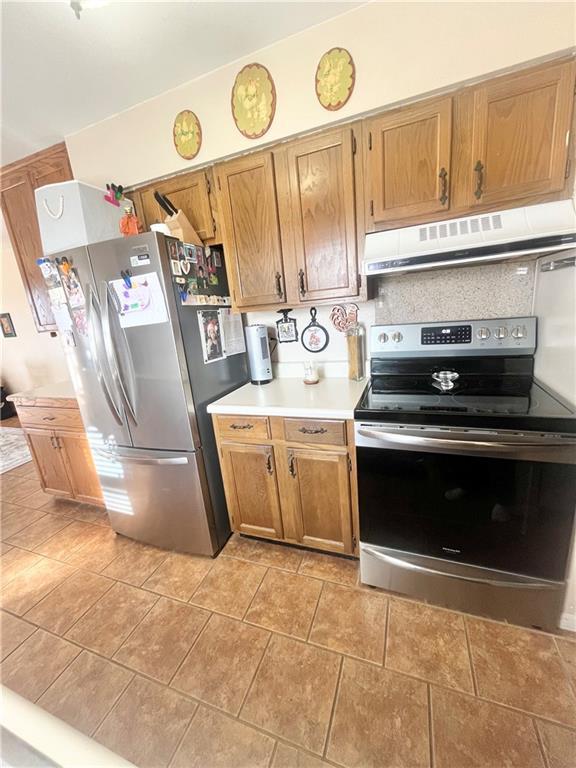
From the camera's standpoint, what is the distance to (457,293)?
1.73m

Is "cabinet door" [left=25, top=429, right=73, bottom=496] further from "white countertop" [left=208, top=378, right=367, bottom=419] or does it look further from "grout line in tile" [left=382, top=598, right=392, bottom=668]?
"grout line in tile" [left=382, top=598, right=392, bottom=668]

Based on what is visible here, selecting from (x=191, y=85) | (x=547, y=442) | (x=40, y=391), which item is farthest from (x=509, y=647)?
(x=40, y=391)

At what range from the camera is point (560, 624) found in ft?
4.36

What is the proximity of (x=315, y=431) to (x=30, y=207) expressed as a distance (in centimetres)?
257

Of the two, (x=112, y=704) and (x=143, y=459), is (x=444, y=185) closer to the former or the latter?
(x=143, y=459)

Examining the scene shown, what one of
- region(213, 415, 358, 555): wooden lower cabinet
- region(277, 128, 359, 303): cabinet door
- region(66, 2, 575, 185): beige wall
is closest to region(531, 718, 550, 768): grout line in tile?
region(213, 415, 358, 555): wooden lower cabinet

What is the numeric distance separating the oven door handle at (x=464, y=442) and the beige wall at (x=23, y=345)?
184 inches

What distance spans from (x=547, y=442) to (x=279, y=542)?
1.52m

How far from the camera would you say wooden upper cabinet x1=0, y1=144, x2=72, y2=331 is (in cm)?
210

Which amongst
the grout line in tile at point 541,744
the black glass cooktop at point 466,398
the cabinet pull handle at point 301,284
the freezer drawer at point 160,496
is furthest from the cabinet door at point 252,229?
the grout line in tile at point 541,744

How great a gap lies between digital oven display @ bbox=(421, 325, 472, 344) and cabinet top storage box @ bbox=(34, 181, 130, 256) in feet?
6.41

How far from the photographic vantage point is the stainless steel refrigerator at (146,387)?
1550 mm

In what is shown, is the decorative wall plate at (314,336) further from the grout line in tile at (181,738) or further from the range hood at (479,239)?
the grout line in tile at (181,738)

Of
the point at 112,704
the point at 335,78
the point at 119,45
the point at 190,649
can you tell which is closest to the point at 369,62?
the point at 335,78
